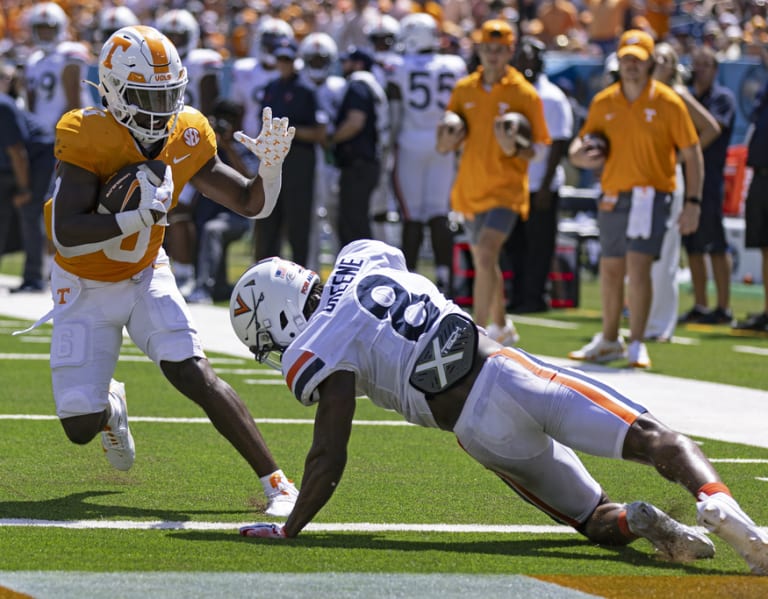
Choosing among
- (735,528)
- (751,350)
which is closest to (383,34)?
(751,350)

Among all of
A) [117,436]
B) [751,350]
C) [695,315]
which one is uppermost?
[117,436]

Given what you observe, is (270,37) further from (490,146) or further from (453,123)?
(490,146)

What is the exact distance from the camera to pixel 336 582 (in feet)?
14.3

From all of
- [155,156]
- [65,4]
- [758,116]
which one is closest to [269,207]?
[155,156]

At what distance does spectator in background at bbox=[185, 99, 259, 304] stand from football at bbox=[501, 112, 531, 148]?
3794 millimetres

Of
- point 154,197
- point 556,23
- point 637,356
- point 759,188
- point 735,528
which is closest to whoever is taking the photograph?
point 735,528

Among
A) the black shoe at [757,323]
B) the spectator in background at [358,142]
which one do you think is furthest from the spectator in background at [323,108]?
the black shoe at [757,323]

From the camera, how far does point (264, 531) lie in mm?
5020

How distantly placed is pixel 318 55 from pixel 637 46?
4.79 m

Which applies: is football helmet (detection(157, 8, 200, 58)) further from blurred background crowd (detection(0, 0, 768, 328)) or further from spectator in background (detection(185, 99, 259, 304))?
spectator in background (detection(185, 99, 259, 304))

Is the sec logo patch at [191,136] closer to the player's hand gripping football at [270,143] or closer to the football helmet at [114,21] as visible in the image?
the player's hand gripping football at [270,143]

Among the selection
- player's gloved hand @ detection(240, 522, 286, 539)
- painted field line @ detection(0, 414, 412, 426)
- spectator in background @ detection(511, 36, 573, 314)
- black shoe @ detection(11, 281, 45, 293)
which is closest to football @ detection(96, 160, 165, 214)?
player's gloved hand @ detection(240, 522, 286, 539)

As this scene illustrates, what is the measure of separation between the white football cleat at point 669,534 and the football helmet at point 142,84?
2251 millimetres

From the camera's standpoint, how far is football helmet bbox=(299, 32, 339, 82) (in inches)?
559
